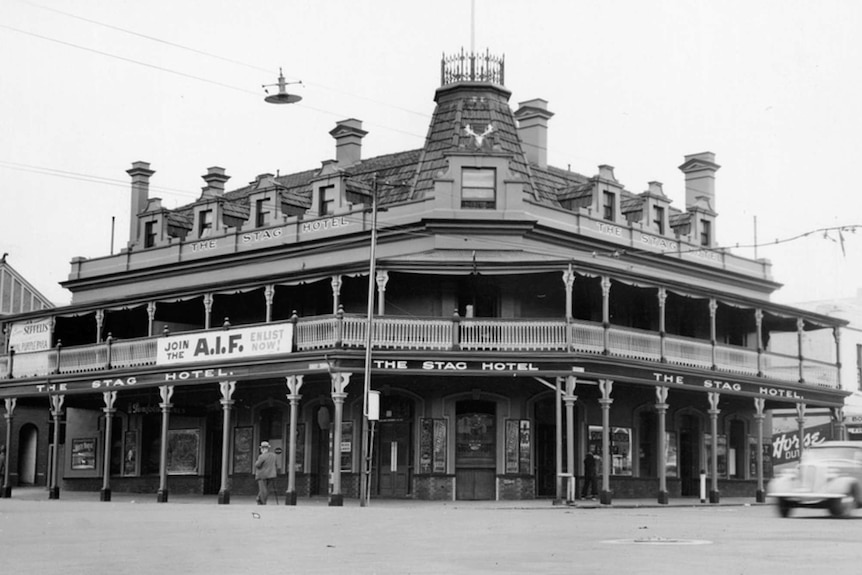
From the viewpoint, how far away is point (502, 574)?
11492mm

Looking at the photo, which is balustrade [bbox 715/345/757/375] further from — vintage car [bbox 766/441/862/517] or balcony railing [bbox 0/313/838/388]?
vintage car [bbox 766/441/862/517]

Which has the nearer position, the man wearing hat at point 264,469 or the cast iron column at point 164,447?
the man wearing hat at point 264,469

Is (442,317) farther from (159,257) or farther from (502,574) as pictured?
(502,574)

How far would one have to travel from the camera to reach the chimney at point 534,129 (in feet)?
144

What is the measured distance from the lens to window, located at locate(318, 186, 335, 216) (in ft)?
136

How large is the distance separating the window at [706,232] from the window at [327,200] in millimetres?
14482

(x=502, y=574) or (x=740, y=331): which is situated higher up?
(x=740, y=331)

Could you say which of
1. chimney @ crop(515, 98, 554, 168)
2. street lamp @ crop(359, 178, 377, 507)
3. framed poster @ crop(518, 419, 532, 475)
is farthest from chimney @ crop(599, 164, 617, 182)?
street lamp @ crop(359, 178, 377, 507)

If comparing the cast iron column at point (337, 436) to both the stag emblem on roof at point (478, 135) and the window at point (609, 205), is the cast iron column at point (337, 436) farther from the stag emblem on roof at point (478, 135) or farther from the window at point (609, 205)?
the window at point (609, 205)

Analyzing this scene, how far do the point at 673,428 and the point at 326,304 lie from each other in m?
12.1

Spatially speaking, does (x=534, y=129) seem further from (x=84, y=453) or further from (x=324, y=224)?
(x=84, y=453)

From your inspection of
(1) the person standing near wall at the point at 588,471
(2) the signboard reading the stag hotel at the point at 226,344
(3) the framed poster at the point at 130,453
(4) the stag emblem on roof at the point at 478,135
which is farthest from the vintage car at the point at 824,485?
(3) the framed poster at the point at 130,453

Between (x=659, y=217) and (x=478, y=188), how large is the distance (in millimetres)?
9668

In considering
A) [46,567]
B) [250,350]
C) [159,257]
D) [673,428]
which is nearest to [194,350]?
[250,350]
